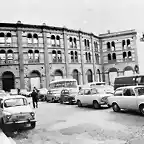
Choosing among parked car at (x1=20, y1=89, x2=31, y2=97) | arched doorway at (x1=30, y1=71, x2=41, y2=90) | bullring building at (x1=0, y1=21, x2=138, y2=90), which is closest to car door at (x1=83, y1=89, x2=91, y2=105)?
parked car at (x1=20, y1=89, x2=31, y2=97)

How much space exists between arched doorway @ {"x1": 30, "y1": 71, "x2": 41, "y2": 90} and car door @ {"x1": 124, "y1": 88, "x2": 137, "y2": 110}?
2352cm

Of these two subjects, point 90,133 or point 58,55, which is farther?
point 58,55

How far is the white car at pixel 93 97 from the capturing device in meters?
14.5

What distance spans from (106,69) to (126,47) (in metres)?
6.19

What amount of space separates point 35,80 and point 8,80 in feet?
14.2

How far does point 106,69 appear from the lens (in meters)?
43.4

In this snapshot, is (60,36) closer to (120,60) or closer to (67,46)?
(67,46)

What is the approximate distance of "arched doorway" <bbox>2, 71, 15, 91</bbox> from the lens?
32.1m

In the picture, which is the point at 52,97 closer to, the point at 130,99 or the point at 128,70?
the point at 130,99

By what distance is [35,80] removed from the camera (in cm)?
3397

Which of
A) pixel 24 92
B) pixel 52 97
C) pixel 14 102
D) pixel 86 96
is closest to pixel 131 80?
pixel 86 96

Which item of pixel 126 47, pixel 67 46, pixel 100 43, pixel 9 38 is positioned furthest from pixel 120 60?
pixel 9 38

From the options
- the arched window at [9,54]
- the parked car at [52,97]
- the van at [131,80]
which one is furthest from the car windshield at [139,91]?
the arched window at [9,54]

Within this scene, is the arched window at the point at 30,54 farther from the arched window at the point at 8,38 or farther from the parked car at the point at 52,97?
the parked car at the point at 52,97
